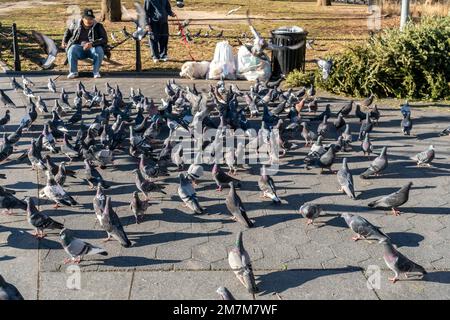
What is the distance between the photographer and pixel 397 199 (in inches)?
231

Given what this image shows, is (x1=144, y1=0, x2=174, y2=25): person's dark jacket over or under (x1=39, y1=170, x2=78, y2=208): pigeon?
over

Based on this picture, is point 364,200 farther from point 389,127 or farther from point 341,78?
point 341,78

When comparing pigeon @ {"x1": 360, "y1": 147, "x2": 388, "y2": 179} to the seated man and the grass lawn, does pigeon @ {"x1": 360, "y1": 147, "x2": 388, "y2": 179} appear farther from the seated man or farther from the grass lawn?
the seated man

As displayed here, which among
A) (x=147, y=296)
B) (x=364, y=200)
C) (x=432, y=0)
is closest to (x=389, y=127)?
(x=364, y=200)

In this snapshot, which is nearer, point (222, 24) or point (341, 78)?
point (341, 78)

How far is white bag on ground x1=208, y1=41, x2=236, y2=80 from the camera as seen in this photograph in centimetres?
1274

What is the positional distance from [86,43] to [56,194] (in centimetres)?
758

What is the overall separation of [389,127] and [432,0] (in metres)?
15.1

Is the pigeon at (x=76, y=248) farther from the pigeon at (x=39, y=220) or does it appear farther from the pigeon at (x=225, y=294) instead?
the pigeon at (x=225, y=294)

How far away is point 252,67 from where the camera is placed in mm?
12672

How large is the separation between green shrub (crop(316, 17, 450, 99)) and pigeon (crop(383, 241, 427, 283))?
710cm

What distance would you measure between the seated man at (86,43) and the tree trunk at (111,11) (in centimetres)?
899

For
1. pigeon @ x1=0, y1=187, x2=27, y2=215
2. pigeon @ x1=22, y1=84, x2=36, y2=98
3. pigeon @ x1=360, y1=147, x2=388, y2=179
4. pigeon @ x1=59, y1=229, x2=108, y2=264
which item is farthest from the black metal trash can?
pigeon @ x1=59, y1=229, x2=108, y2=264

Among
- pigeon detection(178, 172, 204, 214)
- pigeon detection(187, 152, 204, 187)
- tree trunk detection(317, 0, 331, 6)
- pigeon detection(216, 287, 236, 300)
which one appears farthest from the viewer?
tree trunk detection(317, 0, 331, 6)
